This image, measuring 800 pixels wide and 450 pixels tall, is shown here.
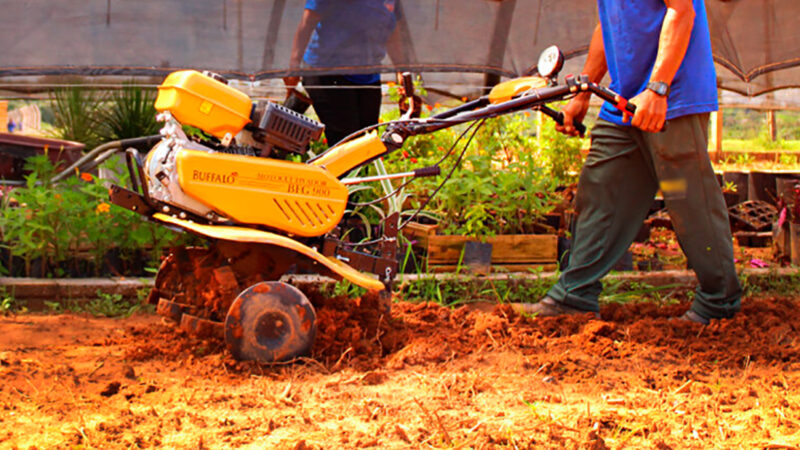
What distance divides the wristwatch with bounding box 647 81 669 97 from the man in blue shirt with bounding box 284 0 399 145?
177 cm

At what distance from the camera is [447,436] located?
2.12 metres

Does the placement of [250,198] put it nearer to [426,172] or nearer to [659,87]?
[426,172]

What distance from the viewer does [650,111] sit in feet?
9.76

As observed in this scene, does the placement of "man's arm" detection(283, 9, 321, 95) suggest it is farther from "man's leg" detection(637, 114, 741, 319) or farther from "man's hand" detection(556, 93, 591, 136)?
"man's leg" detection(637, 114, 741, 319)

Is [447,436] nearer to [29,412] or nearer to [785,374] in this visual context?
[29,412]

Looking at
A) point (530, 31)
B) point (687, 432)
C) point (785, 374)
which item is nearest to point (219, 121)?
point (687, 432)

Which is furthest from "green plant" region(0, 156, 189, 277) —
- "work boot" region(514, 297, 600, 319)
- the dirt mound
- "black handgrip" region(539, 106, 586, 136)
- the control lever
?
"black handgrip" region(539, 106, 586, 136)

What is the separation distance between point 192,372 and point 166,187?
639 millimetres

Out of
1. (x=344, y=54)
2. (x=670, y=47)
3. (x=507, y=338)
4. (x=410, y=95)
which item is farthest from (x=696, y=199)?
(x=344, y=54)

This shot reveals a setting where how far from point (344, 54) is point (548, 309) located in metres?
1.80

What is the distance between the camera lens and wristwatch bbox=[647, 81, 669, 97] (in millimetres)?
2986

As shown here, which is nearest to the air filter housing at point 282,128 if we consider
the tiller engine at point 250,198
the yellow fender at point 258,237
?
the tiller engine at point 250,198

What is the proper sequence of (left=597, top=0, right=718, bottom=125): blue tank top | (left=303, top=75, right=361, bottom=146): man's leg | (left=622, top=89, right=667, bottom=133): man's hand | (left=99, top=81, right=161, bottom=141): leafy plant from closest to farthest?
(left=622, top=89, right=667, bottom=133): man's hand, (left=597, top=0, right=718, bottom=125): blue tank top, (left=303, top=75, right=361, bottom=146): man's leg, (left=99, top=81, right=161, bottom=141): leafy plant

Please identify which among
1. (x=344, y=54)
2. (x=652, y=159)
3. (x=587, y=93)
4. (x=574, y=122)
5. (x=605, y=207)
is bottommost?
(x=605, y=207)
